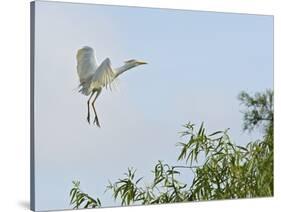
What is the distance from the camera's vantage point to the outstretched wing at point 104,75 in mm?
7711

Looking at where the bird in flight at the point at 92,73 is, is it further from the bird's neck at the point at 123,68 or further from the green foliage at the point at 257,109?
the green foliage at the point at 257,109

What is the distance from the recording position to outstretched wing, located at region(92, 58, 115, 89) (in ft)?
25.3

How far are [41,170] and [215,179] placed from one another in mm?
1944

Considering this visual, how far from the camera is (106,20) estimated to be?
25.4 feet

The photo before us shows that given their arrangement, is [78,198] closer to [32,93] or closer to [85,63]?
[32,93]

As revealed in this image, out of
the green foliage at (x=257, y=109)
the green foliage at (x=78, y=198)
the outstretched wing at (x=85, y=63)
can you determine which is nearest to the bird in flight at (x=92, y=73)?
the outstretched wing at (x=85, y=63)

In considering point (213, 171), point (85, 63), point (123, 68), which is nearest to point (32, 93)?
point (85, 63)

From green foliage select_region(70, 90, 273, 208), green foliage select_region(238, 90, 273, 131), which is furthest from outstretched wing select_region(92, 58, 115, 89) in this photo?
green foliage select_region(238, 90, 273, 131)

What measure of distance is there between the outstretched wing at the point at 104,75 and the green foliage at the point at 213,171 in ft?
3.00

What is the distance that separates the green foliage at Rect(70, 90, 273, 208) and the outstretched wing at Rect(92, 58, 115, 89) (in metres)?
0.91

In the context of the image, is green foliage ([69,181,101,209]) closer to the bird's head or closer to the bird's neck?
the bird's neck

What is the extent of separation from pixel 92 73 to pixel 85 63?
0.13 metres
